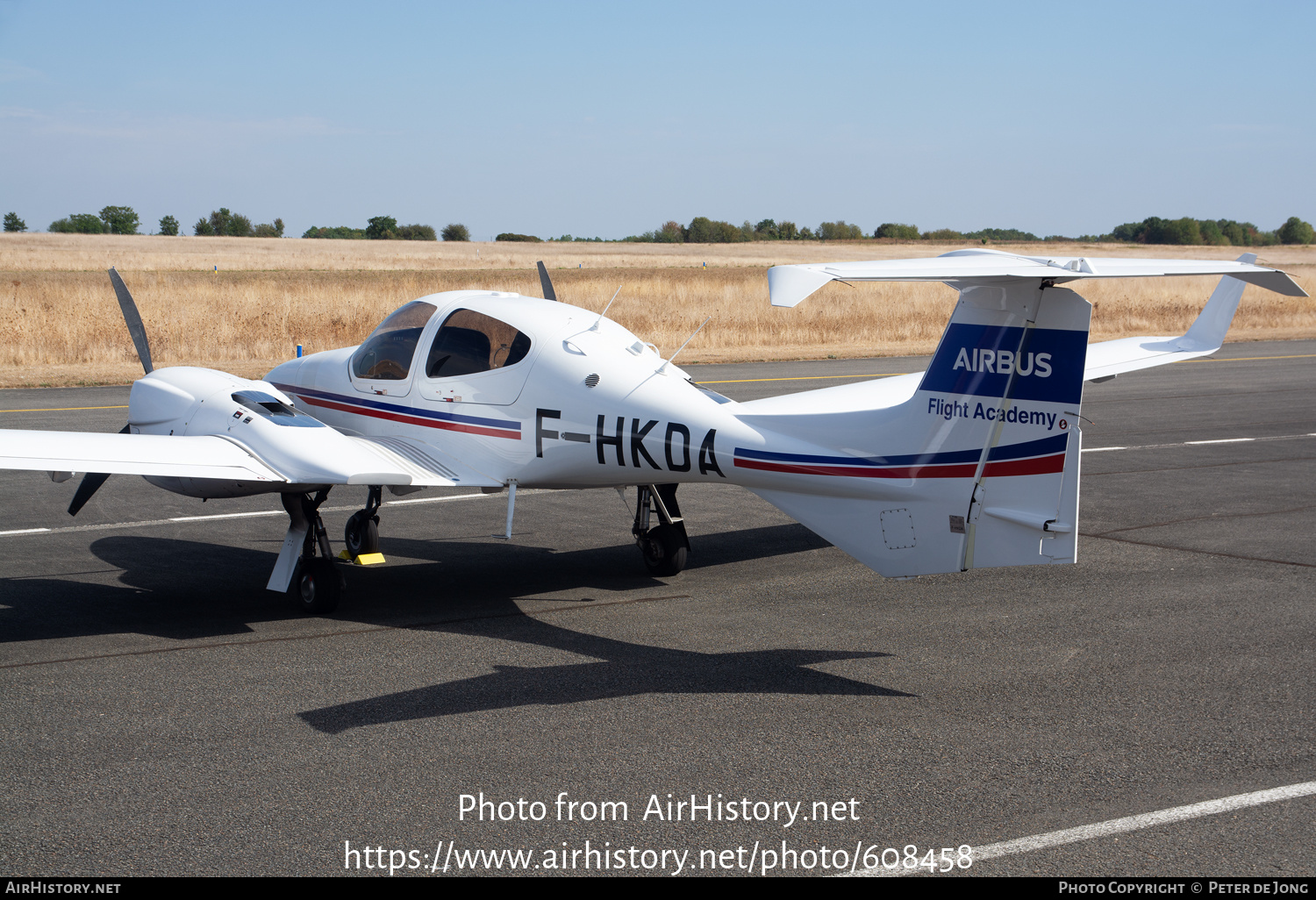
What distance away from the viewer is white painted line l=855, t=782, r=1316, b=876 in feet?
15.5

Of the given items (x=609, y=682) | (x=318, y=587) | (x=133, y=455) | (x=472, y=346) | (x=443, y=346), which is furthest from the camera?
(x=443, y=346)

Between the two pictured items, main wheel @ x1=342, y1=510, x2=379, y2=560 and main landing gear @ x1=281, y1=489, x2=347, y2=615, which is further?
main wheel @ x1=342, y1=510, x2=379, y2=560

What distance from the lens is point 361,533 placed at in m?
9.98

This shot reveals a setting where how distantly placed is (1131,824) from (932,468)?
8.78 feet

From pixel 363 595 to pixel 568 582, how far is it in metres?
1.83

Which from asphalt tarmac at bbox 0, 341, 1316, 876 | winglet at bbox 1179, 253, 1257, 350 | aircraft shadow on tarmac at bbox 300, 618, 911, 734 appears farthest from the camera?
winglet at bbox 1179, 253, 1257, 350

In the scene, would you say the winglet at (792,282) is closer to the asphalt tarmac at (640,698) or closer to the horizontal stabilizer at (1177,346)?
the asphalt tarmac at (640,698)

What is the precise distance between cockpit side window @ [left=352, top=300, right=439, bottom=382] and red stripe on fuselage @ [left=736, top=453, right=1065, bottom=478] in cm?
357

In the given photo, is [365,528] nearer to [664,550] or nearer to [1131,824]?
[664,550]

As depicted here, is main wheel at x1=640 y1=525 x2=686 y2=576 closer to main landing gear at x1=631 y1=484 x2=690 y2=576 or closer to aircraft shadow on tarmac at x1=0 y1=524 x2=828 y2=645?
main landing gear at x1=631 y1=484 x2=690 y2=576

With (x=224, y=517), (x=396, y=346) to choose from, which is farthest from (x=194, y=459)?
(x=224, y=517)

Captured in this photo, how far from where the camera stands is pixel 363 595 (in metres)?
9.41

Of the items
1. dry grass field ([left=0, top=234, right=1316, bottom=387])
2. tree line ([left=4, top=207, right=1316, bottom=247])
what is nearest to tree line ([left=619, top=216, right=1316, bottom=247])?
tree line ([left=4, top=207, right=1316, bottom=247])
